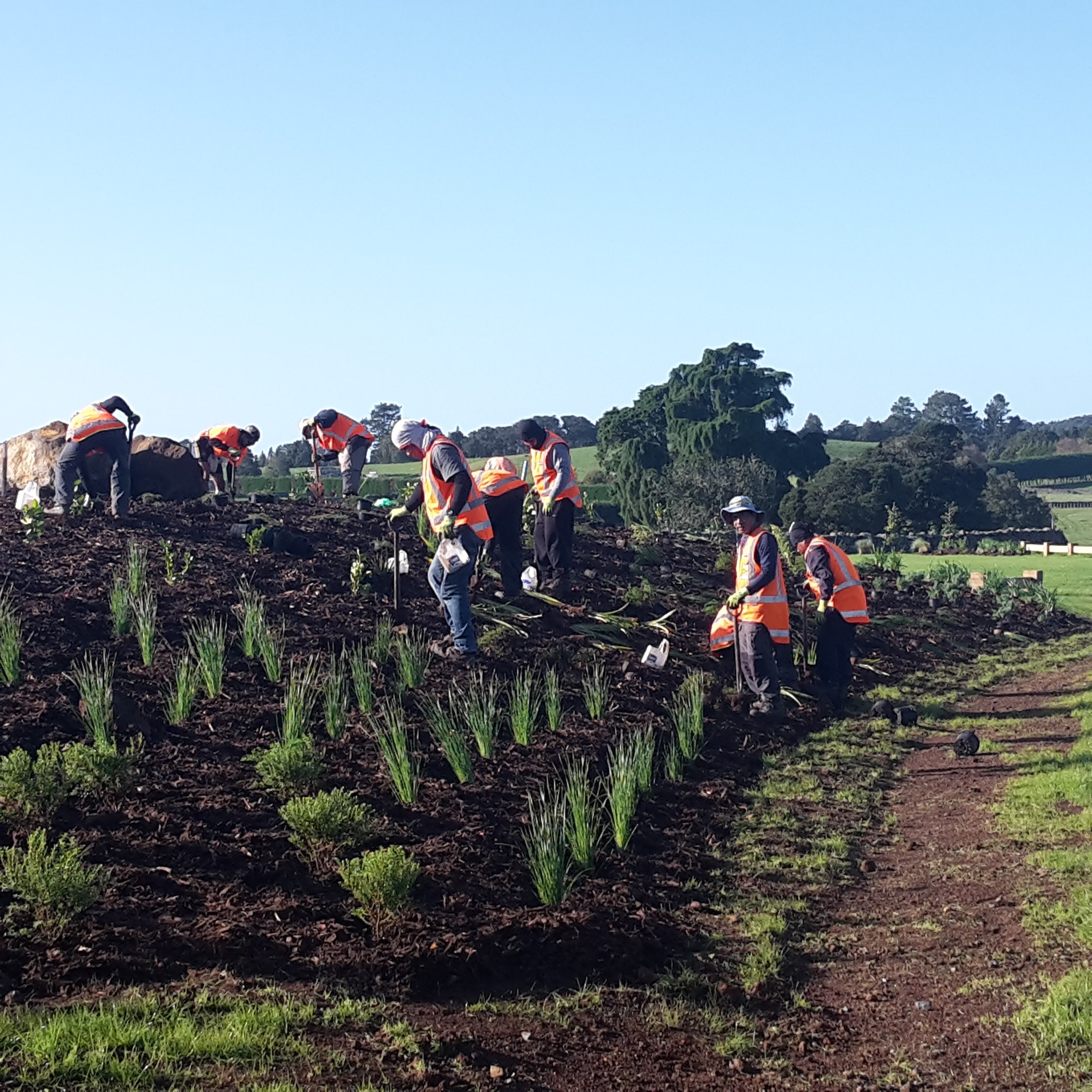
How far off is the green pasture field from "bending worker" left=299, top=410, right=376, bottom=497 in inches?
396

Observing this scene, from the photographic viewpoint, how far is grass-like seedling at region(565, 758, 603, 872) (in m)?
6.16

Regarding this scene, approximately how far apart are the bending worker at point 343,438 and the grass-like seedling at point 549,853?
911 cm

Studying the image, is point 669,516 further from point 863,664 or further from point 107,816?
point 107,816

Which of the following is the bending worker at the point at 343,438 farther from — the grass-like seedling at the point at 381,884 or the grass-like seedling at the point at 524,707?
the grass-like seedling at the point at 381,884

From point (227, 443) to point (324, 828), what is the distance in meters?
10.2

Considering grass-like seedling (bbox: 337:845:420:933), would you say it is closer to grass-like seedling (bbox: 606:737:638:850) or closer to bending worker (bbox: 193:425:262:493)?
grass-like seedling (bbox: 606:737:638:850)

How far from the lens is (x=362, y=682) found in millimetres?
8375

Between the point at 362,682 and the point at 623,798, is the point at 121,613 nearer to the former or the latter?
the point at 362,682

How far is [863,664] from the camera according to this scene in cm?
1302

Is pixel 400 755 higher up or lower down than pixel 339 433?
lower down

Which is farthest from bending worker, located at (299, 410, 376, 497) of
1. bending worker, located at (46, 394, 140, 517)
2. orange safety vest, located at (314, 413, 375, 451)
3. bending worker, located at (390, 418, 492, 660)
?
bending worker, located at (390, 418, 492, 660)

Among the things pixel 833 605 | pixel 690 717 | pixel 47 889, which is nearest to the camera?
pixel 47 889

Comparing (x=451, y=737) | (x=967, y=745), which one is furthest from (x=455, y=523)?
(x=967, y=745)

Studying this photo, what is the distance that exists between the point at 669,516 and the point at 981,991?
85.1 feet
